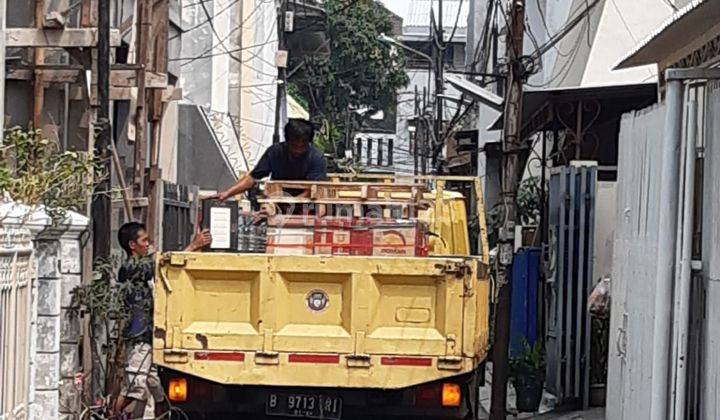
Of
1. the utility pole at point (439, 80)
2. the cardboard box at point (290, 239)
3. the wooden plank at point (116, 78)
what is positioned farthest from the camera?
the utility pole at point (439, 80)

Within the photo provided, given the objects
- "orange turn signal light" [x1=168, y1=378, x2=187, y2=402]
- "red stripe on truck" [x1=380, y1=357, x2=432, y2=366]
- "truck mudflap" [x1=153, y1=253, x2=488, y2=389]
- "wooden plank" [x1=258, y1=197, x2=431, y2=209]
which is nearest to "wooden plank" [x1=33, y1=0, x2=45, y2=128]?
"wooden plank" [x1=258, y1=197, x2=431, y2=209]

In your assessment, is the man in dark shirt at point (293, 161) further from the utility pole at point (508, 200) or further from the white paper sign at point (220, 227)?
the utility pole at point (508, 200)

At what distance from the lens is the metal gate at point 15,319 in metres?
5.84

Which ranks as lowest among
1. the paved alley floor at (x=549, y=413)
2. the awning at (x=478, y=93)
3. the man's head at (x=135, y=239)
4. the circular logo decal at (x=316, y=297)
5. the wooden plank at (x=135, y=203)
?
the paved alley floor at (x=549, y=413)

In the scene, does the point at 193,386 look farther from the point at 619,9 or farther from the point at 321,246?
the point at 619,9

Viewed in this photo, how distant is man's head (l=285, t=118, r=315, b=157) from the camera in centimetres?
1092

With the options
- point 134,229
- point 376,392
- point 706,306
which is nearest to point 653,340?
point 706,306

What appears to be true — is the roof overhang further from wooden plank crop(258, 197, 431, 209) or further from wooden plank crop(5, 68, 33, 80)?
wooden plank crop(5, 68, 33, 80)

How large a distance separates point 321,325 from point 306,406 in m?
0.64

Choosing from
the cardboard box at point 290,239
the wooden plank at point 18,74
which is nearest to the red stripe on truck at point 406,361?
the cardboard box at point 290,239

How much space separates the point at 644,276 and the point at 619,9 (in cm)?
1018

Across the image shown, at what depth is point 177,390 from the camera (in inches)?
343

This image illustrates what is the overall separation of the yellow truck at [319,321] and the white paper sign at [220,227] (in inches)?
57.6

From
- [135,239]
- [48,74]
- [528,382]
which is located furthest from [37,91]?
[528,382]
